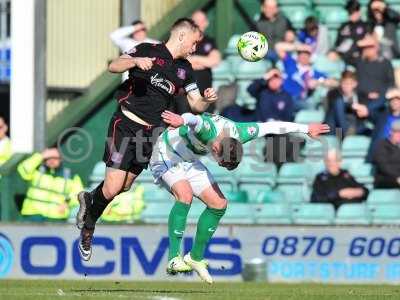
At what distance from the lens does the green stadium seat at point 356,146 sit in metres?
19.0

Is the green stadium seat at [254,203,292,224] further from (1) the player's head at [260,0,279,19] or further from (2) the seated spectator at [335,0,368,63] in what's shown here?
(1) the player's head at [260,0,279,19]

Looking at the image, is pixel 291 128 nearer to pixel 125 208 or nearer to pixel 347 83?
pixel 125 208

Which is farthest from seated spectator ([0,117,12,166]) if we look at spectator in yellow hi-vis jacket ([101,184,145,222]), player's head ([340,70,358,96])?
player's head ([340,70,358,96])

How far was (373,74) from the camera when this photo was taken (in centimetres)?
1970

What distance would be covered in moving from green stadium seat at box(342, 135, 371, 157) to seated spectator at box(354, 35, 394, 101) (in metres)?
0.78

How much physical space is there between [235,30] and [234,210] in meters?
4.31

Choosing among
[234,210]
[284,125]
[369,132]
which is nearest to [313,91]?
[369,132]

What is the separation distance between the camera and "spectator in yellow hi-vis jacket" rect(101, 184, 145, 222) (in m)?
18.4

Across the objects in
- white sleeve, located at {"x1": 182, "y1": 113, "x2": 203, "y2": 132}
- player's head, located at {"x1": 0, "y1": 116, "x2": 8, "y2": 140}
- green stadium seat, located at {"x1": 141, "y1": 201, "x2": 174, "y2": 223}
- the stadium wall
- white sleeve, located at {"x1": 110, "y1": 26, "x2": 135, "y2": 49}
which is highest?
white sleeve, located at {"x1": 110, "y1": 26, "x2": 135, "y2": 49}

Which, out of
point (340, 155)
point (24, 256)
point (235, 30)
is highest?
point (235, 30)

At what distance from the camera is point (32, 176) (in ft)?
61.5

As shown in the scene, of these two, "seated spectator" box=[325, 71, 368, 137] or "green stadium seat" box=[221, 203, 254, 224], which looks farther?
"seated spectator" box=[325, 71, 368, 137]

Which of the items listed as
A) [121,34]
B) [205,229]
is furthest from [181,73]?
[121,34]

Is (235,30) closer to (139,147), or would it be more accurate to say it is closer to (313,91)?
(313,91)
